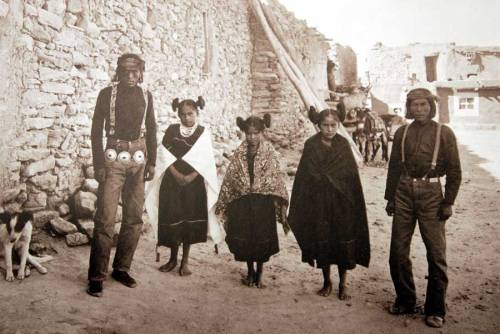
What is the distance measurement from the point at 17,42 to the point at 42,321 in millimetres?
2375

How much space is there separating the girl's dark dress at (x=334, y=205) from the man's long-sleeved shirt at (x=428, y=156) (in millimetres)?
341

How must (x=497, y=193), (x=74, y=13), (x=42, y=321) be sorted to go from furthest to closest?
(x=497, y=193), (x=74, y=13), (x=42, y=321)

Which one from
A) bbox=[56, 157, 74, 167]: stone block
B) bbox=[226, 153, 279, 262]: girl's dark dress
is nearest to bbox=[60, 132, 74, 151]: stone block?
bbox=[56, 157, 74, 167]: stone block

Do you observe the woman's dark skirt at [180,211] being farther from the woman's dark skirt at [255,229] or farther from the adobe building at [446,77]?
the adobe building at [446,77]

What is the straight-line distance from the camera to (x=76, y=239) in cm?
392

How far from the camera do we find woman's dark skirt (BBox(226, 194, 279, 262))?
138 inches

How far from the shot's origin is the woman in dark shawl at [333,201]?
3.32 meters

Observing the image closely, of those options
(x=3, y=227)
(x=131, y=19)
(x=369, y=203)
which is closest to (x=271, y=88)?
(x=369, y=203)

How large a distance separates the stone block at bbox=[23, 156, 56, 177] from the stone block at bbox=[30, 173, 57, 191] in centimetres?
5

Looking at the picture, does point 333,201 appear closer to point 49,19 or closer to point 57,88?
point 57,88

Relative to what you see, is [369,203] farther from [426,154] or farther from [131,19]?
[131,19]

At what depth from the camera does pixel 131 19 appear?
211 inches

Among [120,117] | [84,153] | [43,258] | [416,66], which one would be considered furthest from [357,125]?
[416,66]

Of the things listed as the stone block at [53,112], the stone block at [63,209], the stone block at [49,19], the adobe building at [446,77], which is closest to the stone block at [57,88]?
the stone block at [53,112]
